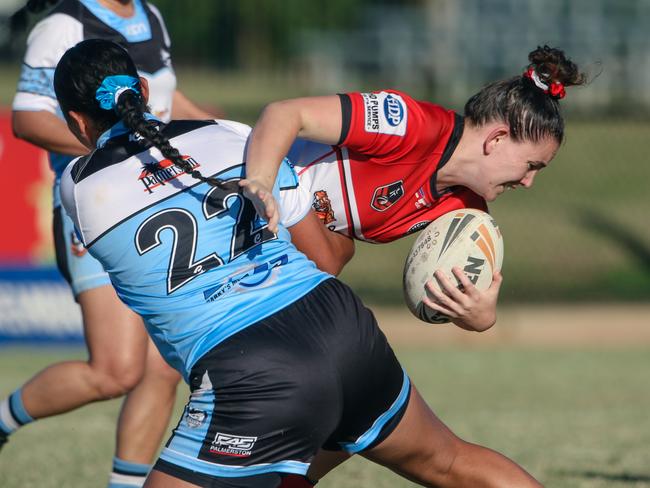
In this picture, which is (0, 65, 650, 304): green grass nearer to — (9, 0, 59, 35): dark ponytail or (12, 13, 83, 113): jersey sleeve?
(9, 0, 59, 35): dark ponytail

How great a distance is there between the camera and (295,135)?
3559 millimetres

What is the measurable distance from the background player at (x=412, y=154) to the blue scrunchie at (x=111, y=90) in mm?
418

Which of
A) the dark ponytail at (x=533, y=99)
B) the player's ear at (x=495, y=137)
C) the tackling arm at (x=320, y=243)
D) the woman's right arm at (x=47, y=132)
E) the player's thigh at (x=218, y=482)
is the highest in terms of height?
the dark ponytail at (x=533, y=99)

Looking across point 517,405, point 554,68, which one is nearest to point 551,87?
point 554,68

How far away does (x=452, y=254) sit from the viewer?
3787 millimetres

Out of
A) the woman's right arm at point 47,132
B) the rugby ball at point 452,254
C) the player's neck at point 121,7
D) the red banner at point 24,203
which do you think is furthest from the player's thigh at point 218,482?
the red banner at point 24,203

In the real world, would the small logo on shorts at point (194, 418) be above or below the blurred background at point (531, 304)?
above

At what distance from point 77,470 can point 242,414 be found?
9.24ft

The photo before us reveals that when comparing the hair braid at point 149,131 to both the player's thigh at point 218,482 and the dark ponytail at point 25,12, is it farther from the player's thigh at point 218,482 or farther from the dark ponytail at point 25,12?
the dark ponytail at point 25,12

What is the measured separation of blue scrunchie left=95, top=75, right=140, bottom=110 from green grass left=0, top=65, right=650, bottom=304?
7.49 meters

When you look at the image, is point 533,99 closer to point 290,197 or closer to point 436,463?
point 290,197

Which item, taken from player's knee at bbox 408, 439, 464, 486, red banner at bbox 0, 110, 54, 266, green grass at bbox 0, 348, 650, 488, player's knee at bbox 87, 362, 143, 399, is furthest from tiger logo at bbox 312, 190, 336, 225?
red banner at bbox 0, 110, 54, 266

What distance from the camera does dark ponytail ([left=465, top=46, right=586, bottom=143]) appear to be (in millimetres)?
3773

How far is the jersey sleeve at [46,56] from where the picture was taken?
483cm
